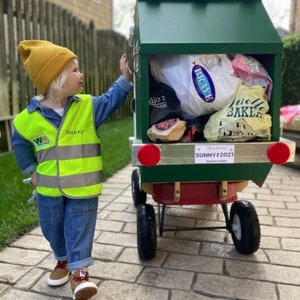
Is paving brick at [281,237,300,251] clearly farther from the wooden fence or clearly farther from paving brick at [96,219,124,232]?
the wooden fence

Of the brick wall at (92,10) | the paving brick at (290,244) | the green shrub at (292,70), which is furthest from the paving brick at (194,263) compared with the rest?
the brick wall at (92,10)

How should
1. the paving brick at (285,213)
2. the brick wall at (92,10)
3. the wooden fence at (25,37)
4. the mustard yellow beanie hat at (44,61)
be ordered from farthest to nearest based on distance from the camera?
1. the brick wall at (92,10)
2. the wooden fence at (25,37)
3. the paving brick at (285,213)
4. the mustard yellow beanie hat at (44,61)

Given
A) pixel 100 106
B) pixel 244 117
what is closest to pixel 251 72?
pixel 244 117

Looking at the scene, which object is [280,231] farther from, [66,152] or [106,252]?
[66,152]

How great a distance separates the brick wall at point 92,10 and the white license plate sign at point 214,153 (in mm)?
8385

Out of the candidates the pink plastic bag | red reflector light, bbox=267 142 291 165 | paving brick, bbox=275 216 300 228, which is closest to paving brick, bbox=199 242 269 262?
paving brick, bbox=275 216 300 228

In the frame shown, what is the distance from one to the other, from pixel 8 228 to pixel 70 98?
131 cm

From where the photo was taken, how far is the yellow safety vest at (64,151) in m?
2.02

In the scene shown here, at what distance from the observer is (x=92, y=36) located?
343 inches

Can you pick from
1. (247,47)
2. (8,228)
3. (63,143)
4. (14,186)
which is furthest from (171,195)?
(14,186)

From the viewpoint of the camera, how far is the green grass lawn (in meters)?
2.92

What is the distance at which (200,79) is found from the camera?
80.7 inches

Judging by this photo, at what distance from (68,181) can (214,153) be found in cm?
76

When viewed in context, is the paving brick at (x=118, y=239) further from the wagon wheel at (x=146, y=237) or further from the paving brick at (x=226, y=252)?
the paving brick at (x=226, y=252)
